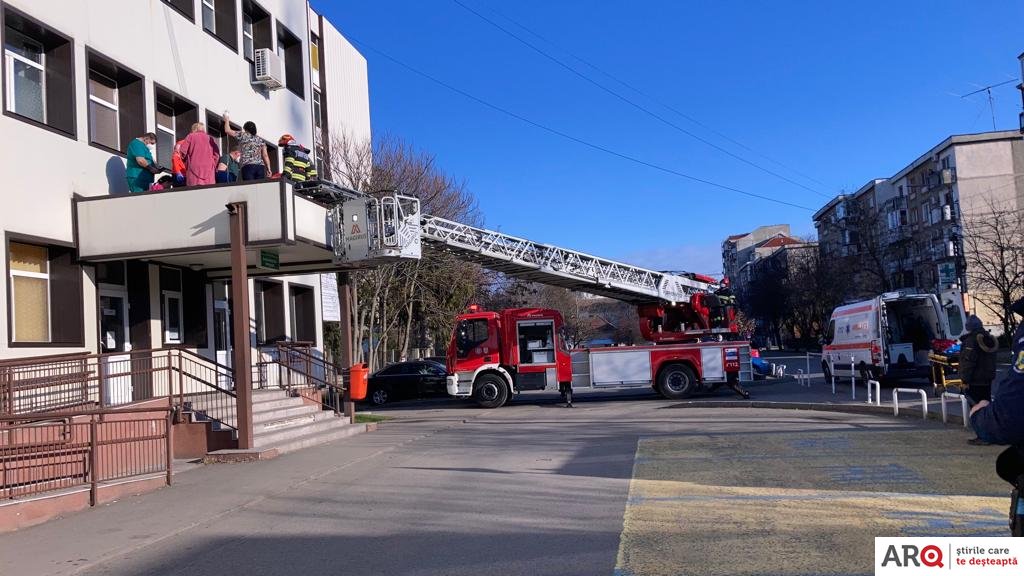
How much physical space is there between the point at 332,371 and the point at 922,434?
1220cm

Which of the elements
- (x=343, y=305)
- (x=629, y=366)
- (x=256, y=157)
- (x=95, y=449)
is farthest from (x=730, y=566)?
(x=629, y=366)

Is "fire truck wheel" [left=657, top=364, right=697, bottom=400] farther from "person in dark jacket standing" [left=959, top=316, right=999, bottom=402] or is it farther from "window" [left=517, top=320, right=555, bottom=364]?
"person in dark jacket standing" [left=959, top=316, right=999, bottom=402]

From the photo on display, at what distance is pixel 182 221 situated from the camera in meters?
13.7

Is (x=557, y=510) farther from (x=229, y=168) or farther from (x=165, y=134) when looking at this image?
(x=165, y=134)

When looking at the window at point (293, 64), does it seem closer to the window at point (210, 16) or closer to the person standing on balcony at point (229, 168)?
the window at point (210, 16)

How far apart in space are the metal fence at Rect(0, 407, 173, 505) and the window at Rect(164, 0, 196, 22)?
940 centimetres

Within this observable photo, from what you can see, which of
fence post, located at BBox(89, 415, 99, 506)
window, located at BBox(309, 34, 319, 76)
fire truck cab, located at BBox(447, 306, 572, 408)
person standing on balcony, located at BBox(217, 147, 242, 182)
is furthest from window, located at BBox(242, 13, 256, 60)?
fence post, located at BBox(89, 415, 99, 506)

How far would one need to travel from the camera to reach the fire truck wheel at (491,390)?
75.6ft

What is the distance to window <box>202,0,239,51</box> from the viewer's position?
18391 millimetres

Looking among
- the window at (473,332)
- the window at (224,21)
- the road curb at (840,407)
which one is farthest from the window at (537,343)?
the window at (224,21)

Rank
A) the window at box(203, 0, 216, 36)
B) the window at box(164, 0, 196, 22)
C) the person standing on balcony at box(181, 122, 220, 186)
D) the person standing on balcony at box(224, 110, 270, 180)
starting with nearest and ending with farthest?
the person standing on balcony at box(181, 122, 220, 186), the person standing on balcony at box(224, 110, 270, 180), the window at box(164, 0, 196, 22), the window at box(203, 0, 216, 36)

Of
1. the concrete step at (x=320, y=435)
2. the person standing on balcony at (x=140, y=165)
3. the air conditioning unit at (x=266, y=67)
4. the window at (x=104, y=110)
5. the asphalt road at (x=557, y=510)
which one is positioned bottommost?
the asphalt road at (x=557, y=510)

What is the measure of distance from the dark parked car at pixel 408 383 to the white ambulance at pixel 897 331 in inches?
500

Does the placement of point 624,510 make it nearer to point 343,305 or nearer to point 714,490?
point 714,490
